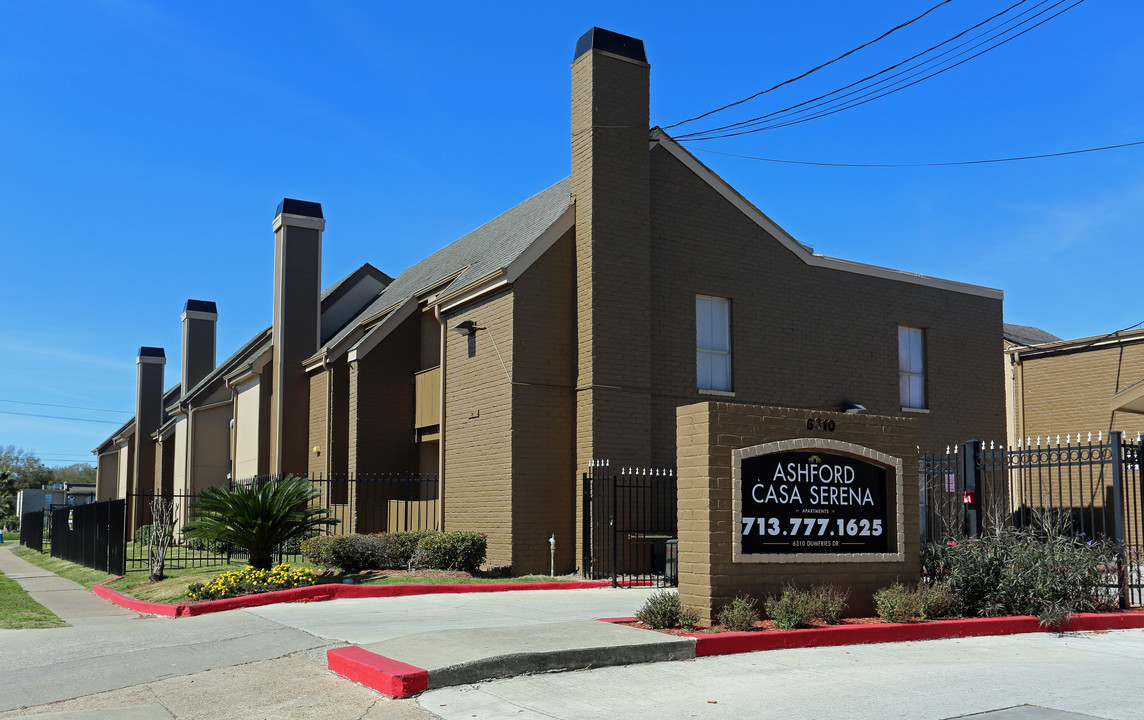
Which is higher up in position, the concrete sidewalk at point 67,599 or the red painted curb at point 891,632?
the red painted curb at point 891,632

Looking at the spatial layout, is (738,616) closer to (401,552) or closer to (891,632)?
(891,632)

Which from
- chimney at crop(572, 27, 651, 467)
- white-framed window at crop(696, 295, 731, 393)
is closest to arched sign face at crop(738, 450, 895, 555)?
chimney at crop(572, 27, 651, 467)

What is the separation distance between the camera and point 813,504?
11.7 metres

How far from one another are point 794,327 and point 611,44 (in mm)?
7508

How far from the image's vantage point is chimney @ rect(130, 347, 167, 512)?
4034 cm

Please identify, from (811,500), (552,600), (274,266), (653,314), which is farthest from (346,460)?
(811,500)

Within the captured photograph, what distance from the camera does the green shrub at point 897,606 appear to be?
442 inches

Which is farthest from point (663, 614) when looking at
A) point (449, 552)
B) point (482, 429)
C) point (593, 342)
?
point (482, 429)

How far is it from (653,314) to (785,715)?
13.8 m

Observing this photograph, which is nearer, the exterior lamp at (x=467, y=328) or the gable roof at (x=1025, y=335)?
the exterior lamp at (x=467, y=328)

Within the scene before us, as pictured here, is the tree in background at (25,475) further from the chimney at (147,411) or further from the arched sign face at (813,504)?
the arched sign face at (813,504)

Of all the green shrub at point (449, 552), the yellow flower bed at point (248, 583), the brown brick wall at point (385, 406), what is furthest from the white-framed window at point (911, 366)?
the yellow flower bed at point (248, 583)

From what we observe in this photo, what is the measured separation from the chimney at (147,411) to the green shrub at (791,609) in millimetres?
34432

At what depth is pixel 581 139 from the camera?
2003 centimetres
